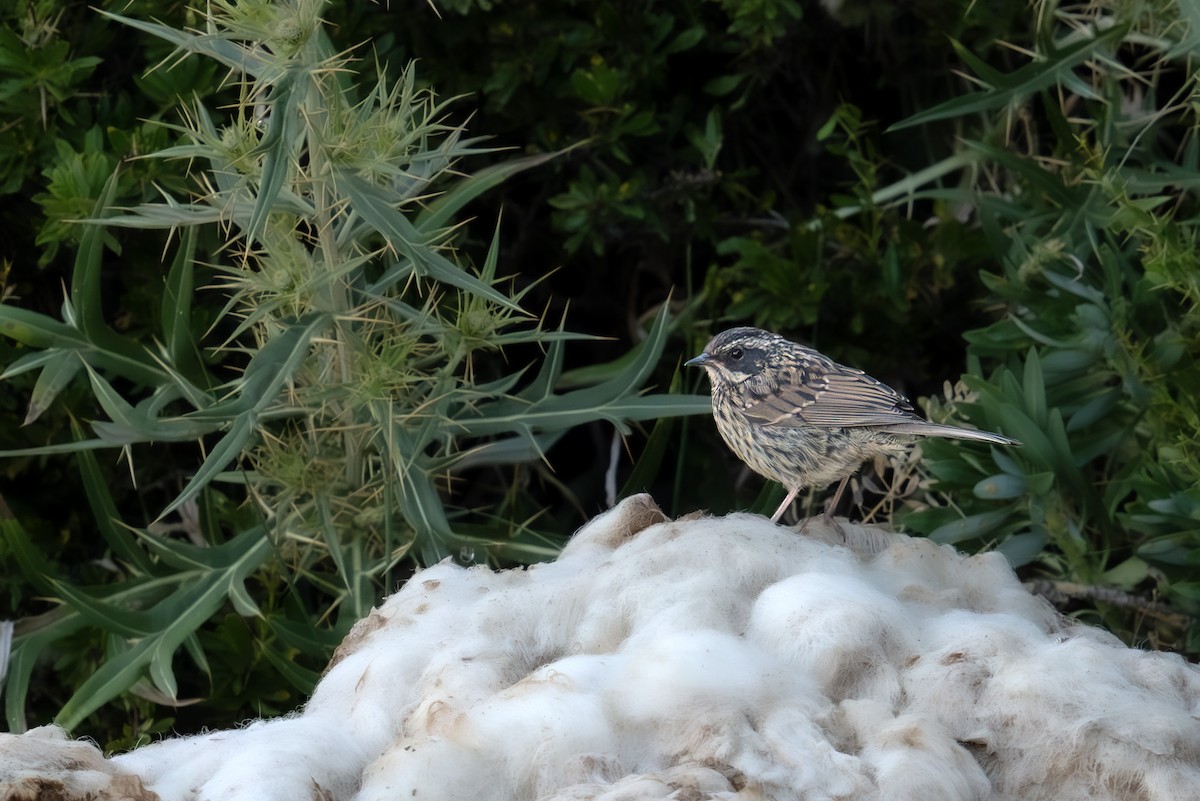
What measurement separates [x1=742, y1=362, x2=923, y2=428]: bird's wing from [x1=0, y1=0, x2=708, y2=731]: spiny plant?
0.52ft

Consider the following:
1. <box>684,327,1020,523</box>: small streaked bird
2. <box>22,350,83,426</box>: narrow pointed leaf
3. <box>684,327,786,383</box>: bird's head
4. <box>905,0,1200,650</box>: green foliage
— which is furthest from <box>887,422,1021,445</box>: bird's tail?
<box>22,350,83,426</box>: narrow pointed leaf

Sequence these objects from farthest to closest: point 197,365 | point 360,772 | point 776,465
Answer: point 197,365, point 776,465, point 360,772

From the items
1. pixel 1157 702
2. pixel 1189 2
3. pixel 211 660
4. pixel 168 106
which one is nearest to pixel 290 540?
pixel 211 660

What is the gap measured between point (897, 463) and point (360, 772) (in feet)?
5.35

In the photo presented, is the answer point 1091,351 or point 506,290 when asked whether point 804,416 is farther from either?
point 506,290

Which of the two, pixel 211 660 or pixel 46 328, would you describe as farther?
pixel 211 660

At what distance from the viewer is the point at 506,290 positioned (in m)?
3.66

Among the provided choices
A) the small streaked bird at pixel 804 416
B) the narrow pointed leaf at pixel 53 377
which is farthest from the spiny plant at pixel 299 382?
the small streaked bird at pixel 804 416

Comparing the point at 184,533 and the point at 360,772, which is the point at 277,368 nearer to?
the point at 360,772

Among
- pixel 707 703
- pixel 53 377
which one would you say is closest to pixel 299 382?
pixel 53 377

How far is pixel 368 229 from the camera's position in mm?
2703

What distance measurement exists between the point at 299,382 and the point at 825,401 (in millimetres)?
1030

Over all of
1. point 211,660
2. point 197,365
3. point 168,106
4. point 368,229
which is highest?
point 168,106

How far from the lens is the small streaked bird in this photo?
2.71m
